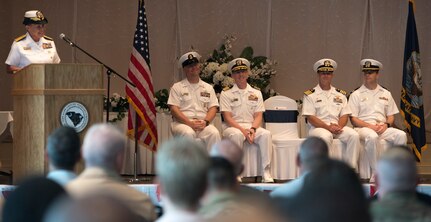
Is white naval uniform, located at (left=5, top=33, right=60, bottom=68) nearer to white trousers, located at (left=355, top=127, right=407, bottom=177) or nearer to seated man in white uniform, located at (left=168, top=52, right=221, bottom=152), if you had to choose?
seated man in white uniform, located at (left=168, top=52, right=221, bottom=152)

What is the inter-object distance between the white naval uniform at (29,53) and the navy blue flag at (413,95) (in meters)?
4.18

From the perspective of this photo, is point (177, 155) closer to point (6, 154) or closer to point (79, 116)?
point (79, 116)

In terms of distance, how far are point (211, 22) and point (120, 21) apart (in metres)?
1.33

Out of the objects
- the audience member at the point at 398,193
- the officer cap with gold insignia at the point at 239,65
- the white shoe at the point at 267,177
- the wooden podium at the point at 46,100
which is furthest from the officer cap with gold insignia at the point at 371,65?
the audience member at the point at 398,193

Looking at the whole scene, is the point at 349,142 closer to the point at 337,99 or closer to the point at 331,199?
the point at 337,99

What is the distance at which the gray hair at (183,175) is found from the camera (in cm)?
241

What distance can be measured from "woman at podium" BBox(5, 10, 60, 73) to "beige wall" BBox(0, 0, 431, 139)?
4.31 m

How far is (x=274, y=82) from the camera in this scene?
12.5 meters

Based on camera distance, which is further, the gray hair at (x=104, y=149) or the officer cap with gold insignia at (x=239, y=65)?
the officer cap with gold insignia at (x=239, y=65)

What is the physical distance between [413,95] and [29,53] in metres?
4.47

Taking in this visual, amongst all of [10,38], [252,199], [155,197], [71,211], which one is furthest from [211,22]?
[71,211]

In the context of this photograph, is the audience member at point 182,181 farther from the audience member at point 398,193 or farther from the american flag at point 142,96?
the american flag at point 142,96

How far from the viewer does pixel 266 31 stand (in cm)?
1259

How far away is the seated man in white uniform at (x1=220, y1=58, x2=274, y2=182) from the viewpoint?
9.13m
